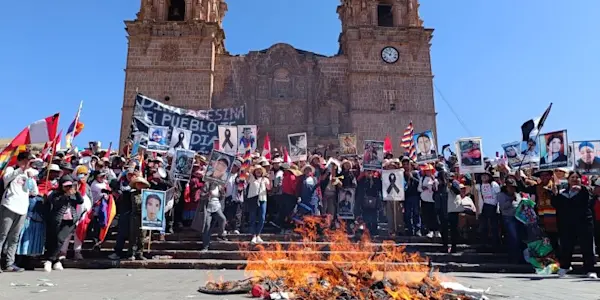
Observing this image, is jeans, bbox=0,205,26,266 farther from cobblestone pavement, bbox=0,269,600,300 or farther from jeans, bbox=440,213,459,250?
jeans, bbox=440,213,459,250

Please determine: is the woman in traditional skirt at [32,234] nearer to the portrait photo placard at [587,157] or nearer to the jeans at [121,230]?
the jeans at [121,230]

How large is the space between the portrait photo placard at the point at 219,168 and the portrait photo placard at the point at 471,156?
16.6 ft

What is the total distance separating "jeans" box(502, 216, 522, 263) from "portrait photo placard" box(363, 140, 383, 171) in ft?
10.2

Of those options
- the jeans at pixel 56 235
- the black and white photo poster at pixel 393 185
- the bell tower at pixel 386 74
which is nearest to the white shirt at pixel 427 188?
the black and white photo poster at pixel 393 185

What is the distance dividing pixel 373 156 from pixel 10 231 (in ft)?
24.0

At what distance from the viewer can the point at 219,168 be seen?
28.0 ft

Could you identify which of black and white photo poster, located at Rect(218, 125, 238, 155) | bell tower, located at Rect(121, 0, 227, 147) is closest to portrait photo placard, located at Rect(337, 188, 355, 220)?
black and white photo poster, located at Rect(218, 125, 238, 155)

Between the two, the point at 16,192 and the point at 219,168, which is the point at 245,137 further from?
the point at 16,192

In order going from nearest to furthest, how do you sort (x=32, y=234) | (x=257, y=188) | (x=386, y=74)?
1. (x=32, y=234)
2. (x=257, y=188)
3. (x=386, y=74)

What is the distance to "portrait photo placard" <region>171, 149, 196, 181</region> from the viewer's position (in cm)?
940

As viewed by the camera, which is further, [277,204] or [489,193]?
[277,204]

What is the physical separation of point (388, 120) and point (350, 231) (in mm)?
19832

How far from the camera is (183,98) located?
91.5 ft

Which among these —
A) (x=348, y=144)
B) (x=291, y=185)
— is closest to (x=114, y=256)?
(x=291, y=185)
